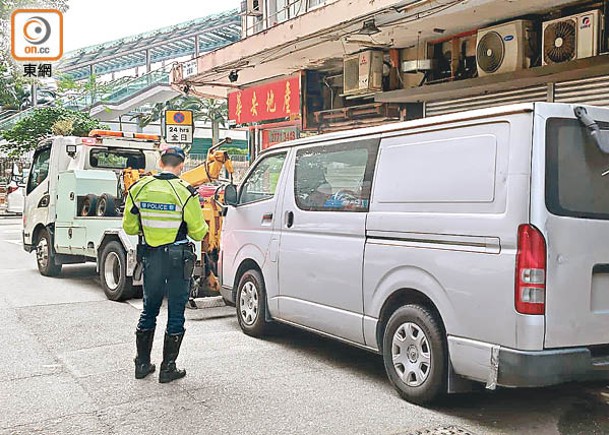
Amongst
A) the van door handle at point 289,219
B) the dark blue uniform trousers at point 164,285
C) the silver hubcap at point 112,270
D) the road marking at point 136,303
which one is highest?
the van door handle at point 289,219

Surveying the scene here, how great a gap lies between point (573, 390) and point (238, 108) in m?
10.8

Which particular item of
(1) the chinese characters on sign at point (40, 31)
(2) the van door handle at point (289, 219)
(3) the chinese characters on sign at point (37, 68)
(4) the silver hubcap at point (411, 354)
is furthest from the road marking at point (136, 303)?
(3) the chinese characters on sign at point (37, 68)

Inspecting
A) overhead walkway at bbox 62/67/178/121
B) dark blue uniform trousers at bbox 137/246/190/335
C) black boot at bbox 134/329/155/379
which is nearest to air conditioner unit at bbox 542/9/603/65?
dark blue uniform trousers at bbox 137/246/190/335

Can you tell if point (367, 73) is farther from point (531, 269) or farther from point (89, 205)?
point (531, 269)

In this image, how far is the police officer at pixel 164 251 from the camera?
18.5ft

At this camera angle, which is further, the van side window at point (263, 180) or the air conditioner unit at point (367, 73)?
the air conditioner unit at point (367, 73)

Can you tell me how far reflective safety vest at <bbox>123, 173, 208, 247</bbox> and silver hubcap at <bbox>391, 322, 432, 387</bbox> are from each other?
1831 mm

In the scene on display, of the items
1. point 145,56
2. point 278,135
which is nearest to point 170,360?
point 278,135

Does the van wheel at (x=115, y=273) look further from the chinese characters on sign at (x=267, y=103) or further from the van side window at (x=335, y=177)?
the chinese characters on sign at (x=267, y=103)

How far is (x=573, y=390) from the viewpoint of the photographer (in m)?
5.44

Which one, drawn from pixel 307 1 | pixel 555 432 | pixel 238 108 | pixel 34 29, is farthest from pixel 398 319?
pixel 34 29

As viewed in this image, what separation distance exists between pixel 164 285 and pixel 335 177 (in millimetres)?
1688

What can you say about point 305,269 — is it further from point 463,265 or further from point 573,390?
point 573,390

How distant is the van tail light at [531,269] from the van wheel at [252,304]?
3.15 meters
